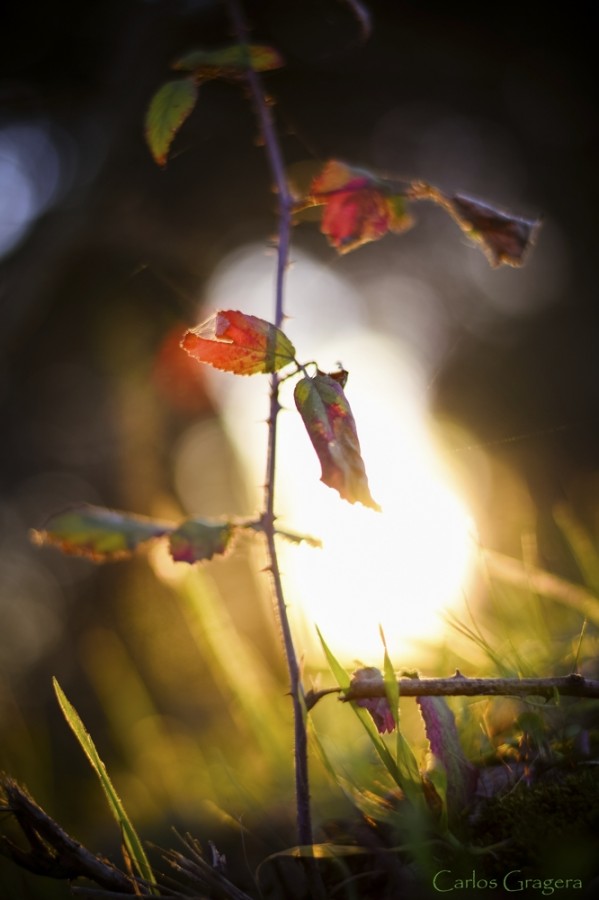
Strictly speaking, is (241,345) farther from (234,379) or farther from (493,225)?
(234,379)

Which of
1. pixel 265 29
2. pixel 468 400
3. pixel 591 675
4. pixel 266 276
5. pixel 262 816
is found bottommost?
pixel 262 816

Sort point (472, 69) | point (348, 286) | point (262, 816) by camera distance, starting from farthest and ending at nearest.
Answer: point (348, 286)
point (472, 69)
point (262, 816)

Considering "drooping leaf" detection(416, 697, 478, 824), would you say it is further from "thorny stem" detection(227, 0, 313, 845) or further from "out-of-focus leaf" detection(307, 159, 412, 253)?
"out-of-focus leaf" detection(307, 159, 412, 253)

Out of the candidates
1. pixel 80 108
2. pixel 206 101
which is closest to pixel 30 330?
pixel 80 108

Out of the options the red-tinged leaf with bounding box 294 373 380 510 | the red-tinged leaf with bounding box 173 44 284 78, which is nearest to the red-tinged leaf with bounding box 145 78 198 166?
the red-tinged leaf with bounding box 173 44 284 78

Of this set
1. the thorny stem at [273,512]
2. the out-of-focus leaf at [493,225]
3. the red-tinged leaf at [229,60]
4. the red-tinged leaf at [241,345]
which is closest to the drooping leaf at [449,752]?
the thorny stem at [273,512]

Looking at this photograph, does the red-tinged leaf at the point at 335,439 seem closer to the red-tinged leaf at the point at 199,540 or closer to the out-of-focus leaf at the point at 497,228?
the red-tinged leaf at the point at 199,540

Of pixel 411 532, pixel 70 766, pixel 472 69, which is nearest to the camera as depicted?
pixel 411 532

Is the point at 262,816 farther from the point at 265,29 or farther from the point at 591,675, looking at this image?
the point at 265,29
